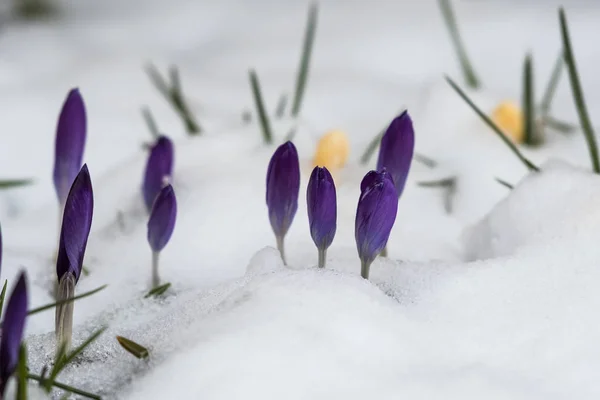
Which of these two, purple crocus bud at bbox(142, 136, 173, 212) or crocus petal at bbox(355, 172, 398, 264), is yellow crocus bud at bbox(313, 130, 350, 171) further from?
crocus petal at bbox(355, 172, 398, 264)

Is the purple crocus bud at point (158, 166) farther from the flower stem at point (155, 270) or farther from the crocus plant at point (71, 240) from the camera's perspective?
the crocus plant at point (71, 240)

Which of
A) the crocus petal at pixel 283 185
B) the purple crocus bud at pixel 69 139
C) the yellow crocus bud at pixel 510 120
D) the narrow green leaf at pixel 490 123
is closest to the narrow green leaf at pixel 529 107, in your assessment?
the yellow crocus bud at pixel 510 120

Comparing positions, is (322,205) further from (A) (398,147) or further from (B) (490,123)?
(B) (490,123)

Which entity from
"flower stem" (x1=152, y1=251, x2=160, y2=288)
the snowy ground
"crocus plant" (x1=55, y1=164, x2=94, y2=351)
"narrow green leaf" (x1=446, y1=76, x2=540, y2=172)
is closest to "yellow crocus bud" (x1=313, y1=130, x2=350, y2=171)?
the snowy ground

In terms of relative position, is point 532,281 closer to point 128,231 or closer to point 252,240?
point 252,240

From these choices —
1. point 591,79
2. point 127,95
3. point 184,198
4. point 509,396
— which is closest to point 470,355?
point 509,396
